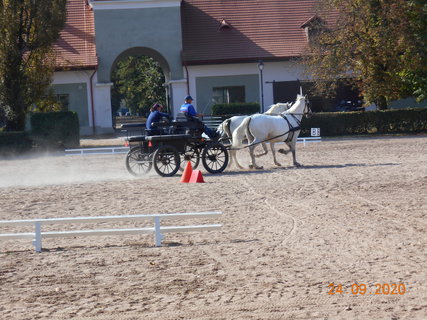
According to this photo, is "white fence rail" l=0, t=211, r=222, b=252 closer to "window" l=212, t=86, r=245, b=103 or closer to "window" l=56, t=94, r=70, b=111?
"window" l=56, t=94, r=70, b=111

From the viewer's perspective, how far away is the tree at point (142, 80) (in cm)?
4988

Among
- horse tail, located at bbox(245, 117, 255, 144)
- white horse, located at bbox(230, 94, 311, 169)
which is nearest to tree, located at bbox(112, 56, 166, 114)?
white horse, located at bbox(230, 94, 311, 169)

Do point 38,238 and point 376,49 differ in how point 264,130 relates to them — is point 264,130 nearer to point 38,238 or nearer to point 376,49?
point 38,238

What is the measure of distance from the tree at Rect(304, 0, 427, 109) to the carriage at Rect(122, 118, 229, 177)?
15.7 metres

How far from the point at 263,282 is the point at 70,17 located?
35.1 meters

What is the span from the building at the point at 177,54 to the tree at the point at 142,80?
9.91 meters

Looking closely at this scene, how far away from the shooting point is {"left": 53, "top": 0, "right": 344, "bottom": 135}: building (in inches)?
1481

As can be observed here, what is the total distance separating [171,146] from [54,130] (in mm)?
13449

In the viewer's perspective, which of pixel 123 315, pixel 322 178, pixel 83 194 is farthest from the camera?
pixel 322 178

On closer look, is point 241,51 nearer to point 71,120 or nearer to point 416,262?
point 71,120

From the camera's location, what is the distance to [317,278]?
709 centimetres

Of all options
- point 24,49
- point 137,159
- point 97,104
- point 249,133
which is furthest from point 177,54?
point 137,159

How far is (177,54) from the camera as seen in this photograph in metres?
38.2

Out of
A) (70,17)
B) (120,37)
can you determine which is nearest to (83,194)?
(120,37)
